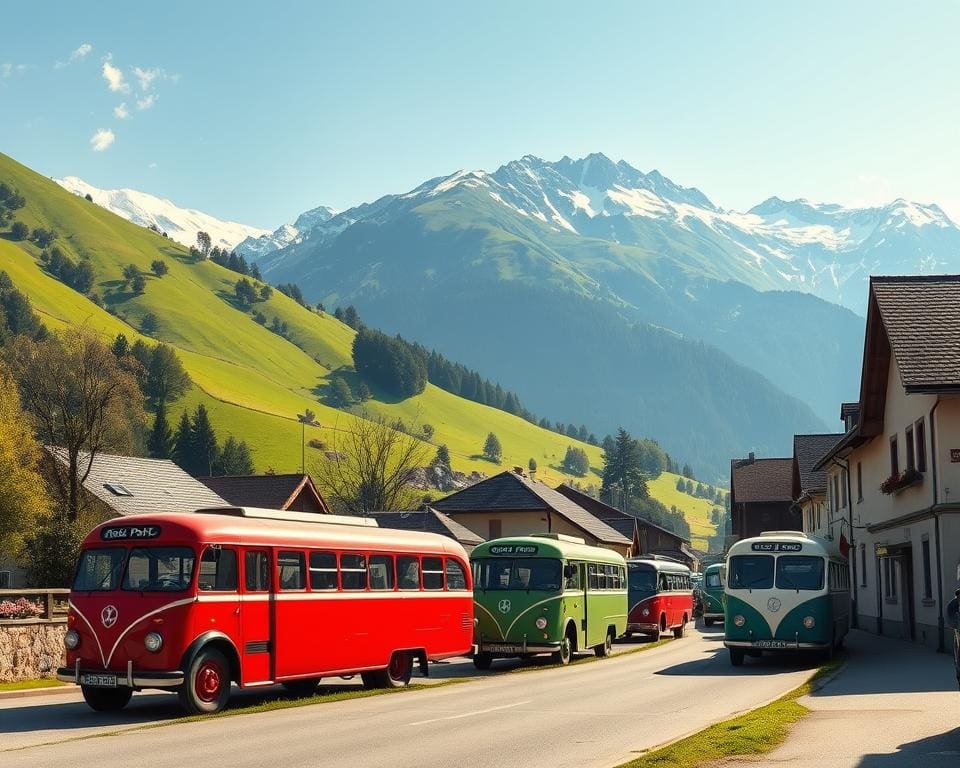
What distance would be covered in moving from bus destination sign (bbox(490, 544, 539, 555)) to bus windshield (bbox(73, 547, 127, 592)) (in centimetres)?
1352

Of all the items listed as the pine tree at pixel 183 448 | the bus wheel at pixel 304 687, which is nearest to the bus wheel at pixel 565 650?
the bus wheel at pixel 304 687

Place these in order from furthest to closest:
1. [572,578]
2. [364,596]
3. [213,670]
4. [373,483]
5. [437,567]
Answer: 1. [373,483]
2. [572,578]
3. [437,567]
4. [364,596]
5. [213,670]

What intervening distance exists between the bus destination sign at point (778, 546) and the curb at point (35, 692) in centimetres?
1604

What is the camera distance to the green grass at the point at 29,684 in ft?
81.6

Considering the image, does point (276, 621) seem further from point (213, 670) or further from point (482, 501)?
point (482, 501)

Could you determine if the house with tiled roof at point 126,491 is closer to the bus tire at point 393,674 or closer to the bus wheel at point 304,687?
the bus tire at point 393,674

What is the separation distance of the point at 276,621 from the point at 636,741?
22.8 feet

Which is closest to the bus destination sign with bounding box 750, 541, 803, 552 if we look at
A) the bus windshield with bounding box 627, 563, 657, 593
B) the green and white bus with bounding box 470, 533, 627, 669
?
the green and white bus with bounding box 470, 533, 627, 669

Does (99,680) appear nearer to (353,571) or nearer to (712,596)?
(353,571)

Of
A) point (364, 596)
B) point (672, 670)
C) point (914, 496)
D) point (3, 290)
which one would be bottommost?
point (672, 670)

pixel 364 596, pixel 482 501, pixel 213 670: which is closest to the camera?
pixel 213 670

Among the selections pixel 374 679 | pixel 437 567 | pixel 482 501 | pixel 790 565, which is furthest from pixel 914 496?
pixel 482 501

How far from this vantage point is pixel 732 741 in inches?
585

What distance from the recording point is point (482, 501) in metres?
86.8
